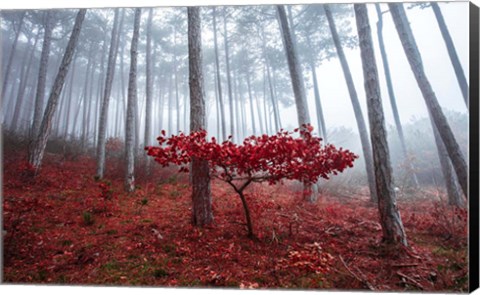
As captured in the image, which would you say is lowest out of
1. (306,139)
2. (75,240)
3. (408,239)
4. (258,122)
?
(408,239)

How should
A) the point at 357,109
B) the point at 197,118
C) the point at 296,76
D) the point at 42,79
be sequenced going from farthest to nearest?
the point at 357,109 < the point at 296,76 < the point at 42,79 < the point at 197,118

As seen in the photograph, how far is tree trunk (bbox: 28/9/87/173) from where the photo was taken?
416cm

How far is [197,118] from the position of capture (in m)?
3.44

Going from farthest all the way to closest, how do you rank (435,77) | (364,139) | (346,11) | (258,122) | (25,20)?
(258,122) → (364,139) → (25,20) → (346,11) → (435,77)

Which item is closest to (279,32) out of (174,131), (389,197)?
(389,197)

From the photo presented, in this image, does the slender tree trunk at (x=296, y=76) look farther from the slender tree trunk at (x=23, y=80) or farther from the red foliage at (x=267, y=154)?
the slender tree trunk at (x=23, y=80)

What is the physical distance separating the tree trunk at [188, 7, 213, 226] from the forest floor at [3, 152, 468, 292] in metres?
0.23

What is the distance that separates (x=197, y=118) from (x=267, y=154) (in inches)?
52.2

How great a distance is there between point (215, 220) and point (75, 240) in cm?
188

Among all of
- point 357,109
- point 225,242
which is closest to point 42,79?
point 225,242

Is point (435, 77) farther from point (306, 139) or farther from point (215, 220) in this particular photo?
point (215, 220)

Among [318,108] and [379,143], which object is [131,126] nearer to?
[318,108]

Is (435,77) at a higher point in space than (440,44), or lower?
lower

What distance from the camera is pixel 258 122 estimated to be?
8.20 m
